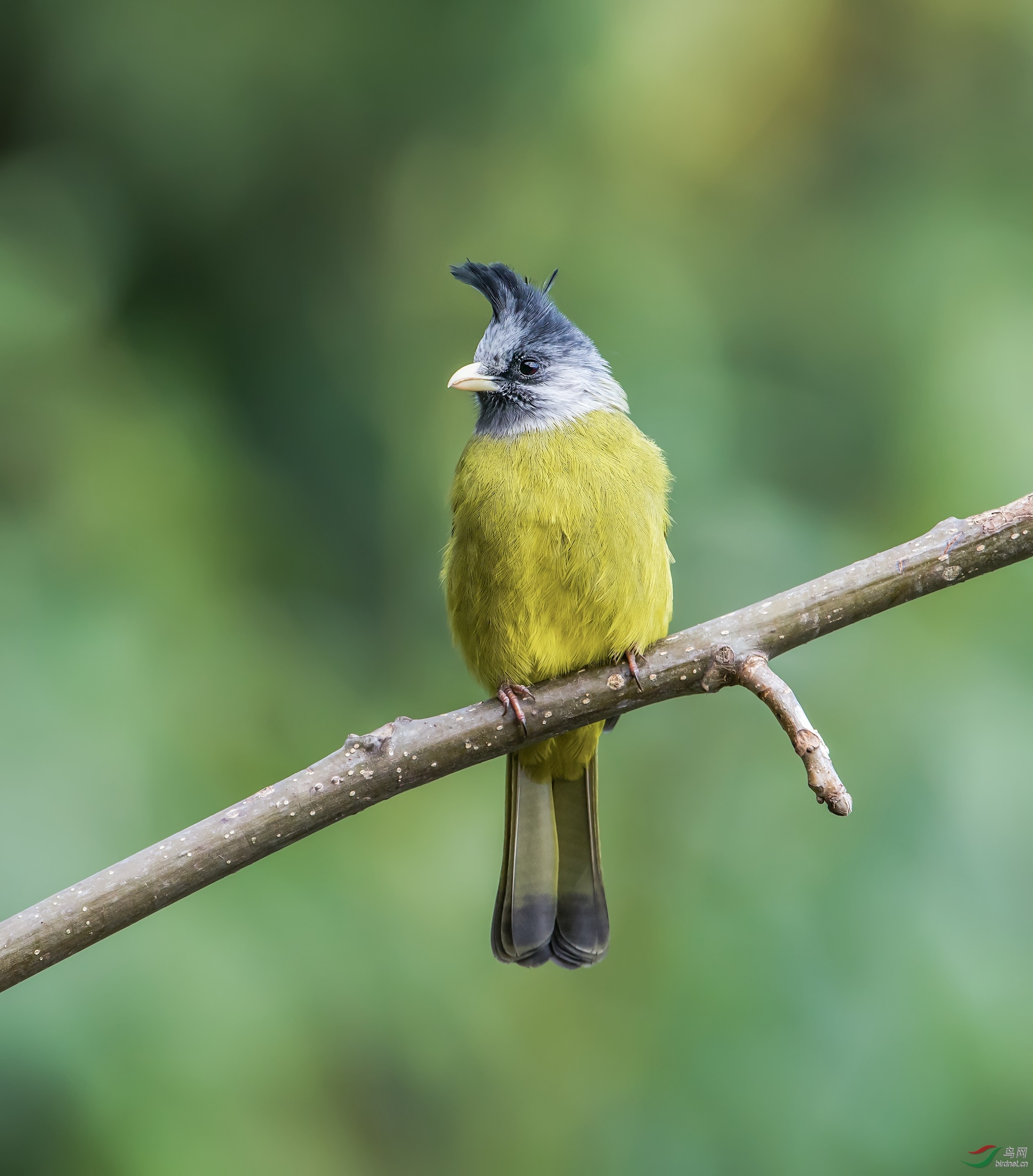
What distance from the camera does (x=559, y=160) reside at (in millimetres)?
4062

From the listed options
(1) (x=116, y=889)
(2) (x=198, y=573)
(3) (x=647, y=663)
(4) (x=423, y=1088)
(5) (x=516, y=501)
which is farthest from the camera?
(2) (x=198, y=573)

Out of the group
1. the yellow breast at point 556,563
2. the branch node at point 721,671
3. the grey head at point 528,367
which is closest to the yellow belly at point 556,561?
the yellow breast at point 556,563

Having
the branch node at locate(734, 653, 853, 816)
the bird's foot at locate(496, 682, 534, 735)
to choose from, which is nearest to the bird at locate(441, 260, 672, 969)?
the bird's foot at locate(496, 682, 534, 735)

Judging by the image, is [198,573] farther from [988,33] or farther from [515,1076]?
[988,33]

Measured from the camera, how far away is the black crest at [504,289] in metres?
Answer: 3.04

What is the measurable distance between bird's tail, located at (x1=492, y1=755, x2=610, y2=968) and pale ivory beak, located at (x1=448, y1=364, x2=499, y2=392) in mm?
902

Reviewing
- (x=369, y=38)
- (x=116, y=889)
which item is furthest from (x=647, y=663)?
(x=369, y=38)

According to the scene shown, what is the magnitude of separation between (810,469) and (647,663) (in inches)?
68.7

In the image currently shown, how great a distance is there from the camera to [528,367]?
297 centimetres

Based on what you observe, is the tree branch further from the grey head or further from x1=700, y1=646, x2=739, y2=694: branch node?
the grey head

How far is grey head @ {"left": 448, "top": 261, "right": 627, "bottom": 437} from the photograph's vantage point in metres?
2.86

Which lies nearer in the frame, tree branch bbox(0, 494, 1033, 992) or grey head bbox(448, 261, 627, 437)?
tree branch bbox(0, 494, 1033, 992)

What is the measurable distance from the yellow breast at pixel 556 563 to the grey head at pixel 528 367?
0.62 ft

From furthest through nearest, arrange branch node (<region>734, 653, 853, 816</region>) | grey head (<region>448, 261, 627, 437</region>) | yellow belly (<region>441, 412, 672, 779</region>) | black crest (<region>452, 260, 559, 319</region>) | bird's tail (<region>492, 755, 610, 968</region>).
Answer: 1. black crest (<region>452, 260, 559, 319</region>)
2. grey head (<region>448, 261, 627, 437</region>)
3. bird's tail (<region>492, 755, 610, 968</region>)
4. yellow belly (<region>441, 412, 672, 779</region>)
5. branch node (<region>734, 653, 853, 816</region>)
